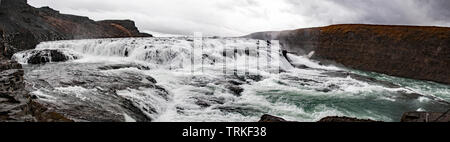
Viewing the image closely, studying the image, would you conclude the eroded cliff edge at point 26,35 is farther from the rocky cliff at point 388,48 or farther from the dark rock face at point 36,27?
the rocky cliff at point 388,48

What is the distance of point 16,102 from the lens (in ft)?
9.22

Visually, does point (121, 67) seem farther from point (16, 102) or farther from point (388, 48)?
point (388, 48)

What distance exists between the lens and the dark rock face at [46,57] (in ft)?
42.2

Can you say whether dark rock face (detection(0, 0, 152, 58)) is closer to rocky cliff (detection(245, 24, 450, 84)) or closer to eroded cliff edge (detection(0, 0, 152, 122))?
eroded cliff edge (detection(0, 0, 152, 122))

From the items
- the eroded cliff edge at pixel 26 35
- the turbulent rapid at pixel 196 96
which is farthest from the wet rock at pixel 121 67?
the eroded cliff edge at pixel 26 35

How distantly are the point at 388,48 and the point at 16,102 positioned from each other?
25.5 metres

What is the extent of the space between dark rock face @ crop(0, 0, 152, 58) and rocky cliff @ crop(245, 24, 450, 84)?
84.2ft

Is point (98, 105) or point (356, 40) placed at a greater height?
point (356, 40)

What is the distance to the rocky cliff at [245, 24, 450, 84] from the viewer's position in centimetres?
1908

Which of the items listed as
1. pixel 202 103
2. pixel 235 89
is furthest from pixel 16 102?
pixel 235 89

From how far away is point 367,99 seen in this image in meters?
9.02
